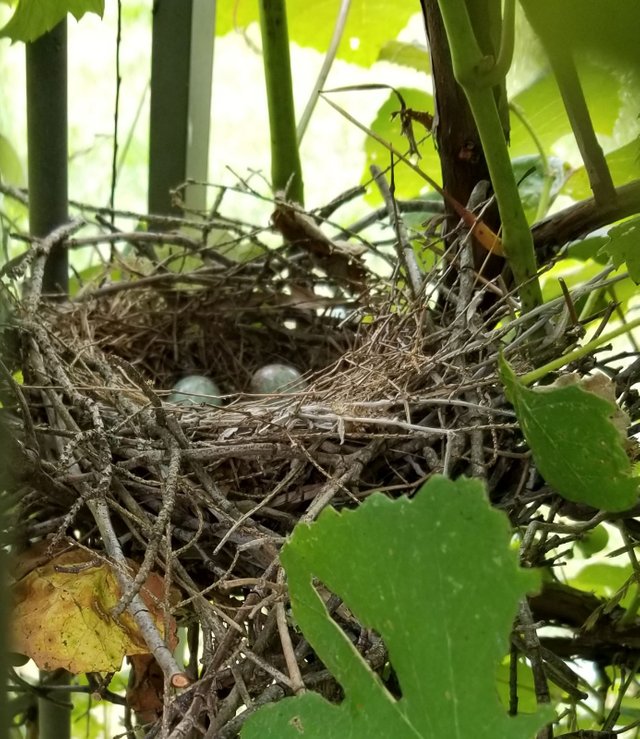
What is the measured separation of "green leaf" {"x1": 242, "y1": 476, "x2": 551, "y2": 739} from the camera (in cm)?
27

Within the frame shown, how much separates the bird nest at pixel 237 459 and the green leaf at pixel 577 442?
0.20 feet

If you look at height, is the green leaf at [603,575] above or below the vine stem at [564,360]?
below

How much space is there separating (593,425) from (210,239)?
73 cm

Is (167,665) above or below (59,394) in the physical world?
below

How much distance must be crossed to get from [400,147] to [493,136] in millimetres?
463

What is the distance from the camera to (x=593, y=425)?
36 centimetres

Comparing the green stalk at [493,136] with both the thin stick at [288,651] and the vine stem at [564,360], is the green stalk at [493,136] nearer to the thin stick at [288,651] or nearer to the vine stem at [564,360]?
the vine stem at [564,360]

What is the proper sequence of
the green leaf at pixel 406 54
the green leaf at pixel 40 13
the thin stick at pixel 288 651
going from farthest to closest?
the green leaf at pixel 406 54
the green leaf at pixel 40 13
the thin stick at pixel 288 651

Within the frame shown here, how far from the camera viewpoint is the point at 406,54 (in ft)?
2.77

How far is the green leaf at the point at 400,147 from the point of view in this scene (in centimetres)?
87

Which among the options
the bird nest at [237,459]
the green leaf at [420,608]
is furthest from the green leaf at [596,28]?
the bird nest at [237,459]

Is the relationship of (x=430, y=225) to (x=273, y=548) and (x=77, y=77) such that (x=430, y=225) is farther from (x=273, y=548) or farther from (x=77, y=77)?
(x=77, y=77)

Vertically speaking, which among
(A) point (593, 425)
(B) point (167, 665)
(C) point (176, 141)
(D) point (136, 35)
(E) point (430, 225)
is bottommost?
(B) point (167, 665)

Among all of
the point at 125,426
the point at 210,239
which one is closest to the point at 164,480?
the point at 125,426
